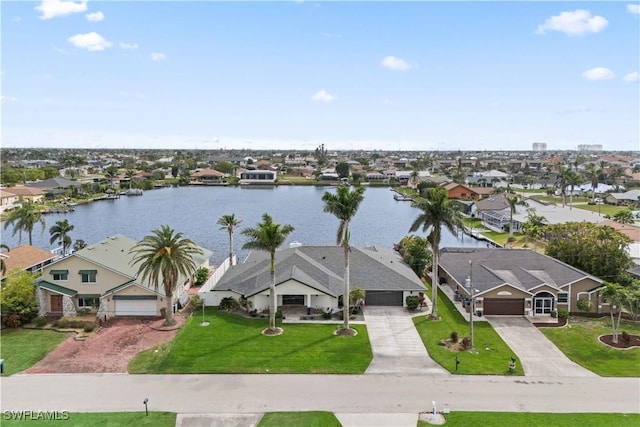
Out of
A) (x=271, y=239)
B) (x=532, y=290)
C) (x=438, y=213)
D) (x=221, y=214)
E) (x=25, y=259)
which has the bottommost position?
(x=221, y=214)

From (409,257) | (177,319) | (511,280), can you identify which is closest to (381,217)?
(409,257)

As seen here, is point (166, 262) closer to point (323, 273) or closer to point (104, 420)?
point (323, 273)

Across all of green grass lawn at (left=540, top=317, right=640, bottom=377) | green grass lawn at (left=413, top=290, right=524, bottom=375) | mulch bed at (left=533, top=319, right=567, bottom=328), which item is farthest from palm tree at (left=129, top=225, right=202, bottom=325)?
green grass lawn at (left=540, top=317, right=640, bottom=377)

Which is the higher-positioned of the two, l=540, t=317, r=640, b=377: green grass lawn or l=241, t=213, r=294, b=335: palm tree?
l=241, t=213, r=294, b=335: palm tree

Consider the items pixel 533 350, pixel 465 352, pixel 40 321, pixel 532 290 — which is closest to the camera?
pixel 465 352

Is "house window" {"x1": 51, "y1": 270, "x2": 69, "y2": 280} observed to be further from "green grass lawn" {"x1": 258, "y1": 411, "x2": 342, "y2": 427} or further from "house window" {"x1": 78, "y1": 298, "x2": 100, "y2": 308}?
"green grass lawn" {"x1": 258, "y1": 411, "x2": 342, "y2": 427}

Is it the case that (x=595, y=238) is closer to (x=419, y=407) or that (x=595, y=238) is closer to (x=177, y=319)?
(x=419, y=407)

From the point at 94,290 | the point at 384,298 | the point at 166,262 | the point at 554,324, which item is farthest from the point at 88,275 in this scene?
the point at 554,324
